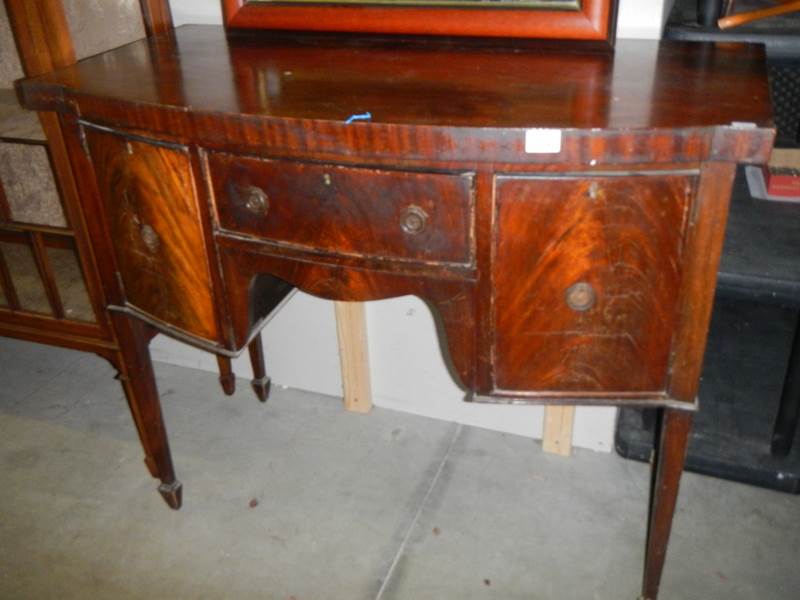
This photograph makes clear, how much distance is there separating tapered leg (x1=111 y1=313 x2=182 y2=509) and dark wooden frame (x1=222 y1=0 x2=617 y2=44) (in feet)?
1.89

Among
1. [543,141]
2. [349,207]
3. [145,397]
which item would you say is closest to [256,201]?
[349,207]

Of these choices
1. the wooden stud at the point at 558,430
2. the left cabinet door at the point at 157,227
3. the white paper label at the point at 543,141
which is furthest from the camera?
the wooden stud at the point at 558,430

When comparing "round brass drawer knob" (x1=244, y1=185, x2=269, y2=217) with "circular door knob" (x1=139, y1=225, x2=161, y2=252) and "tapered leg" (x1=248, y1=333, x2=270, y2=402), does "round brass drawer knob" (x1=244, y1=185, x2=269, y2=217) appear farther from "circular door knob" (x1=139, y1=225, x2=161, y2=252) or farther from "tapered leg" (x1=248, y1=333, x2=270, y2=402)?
"tapered leg" (x1=248, y1=333, x2=270, y2=402)

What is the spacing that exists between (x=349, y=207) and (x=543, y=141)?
0.87 feet

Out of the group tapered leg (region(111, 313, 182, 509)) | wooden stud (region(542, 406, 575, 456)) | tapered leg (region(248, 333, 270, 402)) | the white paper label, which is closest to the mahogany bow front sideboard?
the white paper label

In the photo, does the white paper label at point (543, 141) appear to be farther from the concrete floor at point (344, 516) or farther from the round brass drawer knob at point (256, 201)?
the concrete floor at point (344, 516)

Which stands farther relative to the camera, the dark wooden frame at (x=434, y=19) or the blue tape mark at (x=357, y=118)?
the dark wooden frame at (x=434, y=19)

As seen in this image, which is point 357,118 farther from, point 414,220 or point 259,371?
point 259,371

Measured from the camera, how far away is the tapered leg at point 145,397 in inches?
54.4

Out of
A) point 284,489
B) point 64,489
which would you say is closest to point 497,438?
point 284,489

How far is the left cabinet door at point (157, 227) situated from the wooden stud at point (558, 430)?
2.56ft

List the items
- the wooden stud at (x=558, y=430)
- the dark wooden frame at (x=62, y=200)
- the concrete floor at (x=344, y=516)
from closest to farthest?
the dark wooden frame at (x=62, y=200) < the concrete floor at (x=344, y=516) < the wooden stud at (x=558, y=430)

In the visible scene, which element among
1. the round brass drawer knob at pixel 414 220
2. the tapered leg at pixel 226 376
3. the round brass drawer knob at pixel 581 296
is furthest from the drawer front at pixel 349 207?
the tapered leg at pixel 226 376

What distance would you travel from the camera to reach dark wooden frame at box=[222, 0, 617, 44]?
1197 mm
